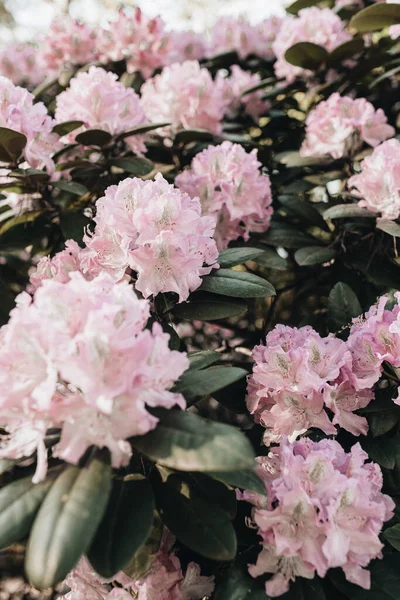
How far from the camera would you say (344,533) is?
1.00 m

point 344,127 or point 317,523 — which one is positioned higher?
point 344,127

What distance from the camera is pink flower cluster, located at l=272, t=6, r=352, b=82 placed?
215 centimetres

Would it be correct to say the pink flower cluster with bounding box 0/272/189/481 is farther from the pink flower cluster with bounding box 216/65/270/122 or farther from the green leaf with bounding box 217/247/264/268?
the pink flower cluster with bounding box 216/65/270/122

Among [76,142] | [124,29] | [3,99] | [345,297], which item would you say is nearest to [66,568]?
[345,297]

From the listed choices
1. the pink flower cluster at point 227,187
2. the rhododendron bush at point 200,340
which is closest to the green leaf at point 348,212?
the rhododendron bush at point 200,340

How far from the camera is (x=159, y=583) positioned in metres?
1.16

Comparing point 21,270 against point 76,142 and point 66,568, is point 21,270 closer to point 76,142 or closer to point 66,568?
point 76,142

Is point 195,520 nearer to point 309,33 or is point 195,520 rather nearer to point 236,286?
point 236,286

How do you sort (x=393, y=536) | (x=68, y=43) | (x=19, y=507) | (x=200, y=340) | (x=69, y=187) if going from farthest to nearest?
(x=68, y=43)
(x=200, y=340)
(x=69, y=187)
(x=393, y=536)
(x=19, y=507)

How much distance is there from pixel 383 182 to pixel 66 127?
839 millimetres

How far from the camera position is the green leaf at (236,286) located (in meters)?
1.21

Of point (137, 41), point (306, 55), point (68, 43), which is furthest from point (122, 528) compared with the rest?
point (68, 43)

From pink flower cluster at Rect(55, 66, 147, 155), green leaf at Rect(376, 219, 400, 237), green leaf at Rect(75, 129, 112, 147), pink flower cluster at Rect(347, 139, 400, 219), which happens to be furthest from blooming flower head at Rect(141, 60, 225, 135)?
green leaf at Rect(376, 219, 400, 237)

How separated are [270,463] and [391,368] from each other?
336mm
